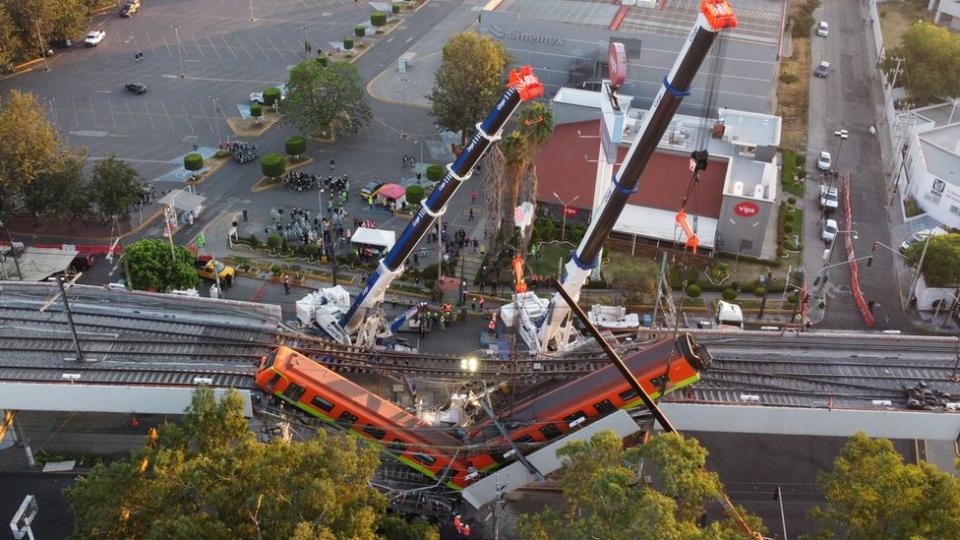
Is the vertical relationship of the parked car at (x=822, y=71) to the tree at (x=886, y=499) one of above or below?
below

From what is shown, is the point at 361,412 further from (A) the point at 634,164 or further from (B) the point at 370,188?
(B) the point at 370,188

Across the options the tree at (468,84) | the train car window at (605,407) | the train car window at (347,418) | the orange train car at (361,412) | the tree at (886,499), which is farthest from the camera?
the tree at (468,84)

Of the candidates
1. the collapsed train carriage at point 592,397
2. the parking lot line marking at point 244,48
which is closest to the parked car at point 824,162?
the collapsed train carriage at point 592,397

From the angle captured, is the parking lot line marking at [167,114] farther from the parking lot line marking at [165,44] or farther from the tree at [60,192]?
the tree at [60,192]

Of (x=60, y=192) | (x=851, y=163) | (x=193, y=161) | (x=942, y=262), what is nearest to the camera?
(x=942, y=262)

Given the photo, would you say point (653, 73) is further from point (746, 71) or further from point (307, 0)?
point (307, 0)

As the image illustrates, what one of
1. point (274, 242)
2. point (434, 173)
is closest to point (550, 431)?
point (274, 242)
